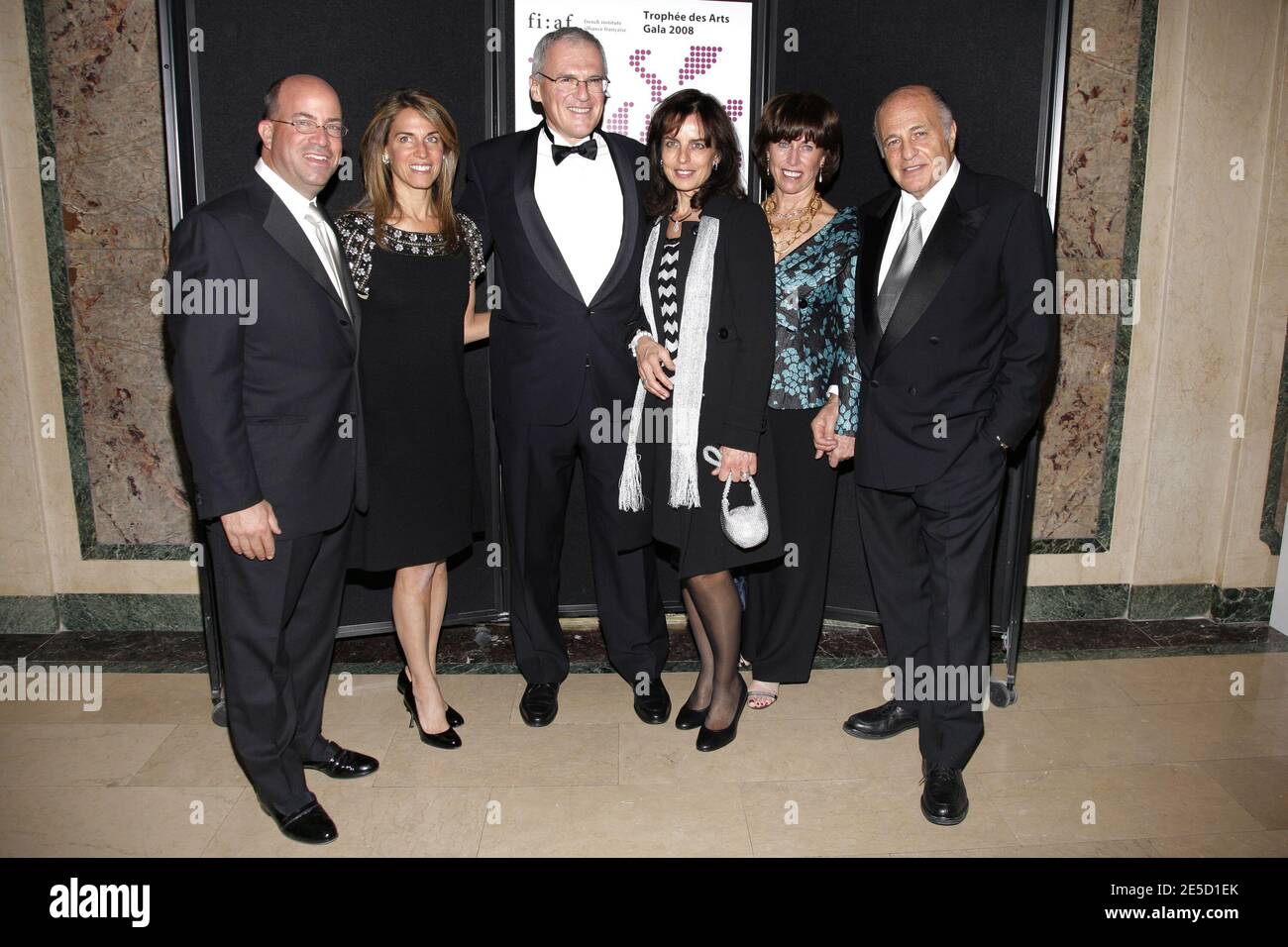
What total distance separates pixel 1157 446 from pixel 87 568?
4.50m

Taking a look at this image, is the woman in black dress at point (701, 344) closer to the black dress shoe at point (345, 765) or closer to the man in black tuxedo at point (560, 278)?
the man in black tuxedo at point (560, 278)

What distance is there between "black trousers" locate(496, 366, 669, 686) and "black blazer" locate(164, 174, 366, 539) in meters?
0.70

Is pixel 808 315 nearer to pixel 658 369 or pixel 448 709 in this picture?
pixel 658 369

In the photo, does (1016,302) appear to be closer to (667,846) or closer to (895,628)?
(895,628)

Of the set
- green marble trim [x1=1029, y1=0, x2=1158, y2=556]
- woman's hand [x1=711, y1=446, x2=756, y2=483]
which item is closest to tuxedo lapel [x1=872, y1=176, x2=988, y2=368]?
woman's hand [x1=711, y1=446, x2=756, y2=483]

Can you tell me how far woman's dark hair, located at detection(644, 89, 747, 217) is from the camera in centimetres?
295

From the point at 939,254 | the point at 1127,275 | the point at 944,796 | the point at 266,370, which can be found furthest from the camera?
the point at 1127,275

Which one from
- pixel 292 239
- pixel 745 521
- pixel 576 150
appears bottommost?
pixel 745 521

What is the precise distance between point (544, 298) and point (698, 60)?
1.33 m

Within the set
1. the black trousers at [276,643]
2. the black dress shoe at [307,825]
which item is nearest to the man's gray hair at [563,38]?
the black trousers at [276,643]

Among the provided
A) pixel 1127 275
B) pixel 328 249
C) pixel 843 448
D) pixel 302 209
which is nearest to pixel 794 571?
pixel 843 448

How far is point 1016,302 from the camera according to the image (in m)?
2.81

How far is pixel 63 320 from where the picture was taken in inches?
158

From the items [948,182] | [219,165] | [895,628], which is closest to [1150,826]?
[895,628]
